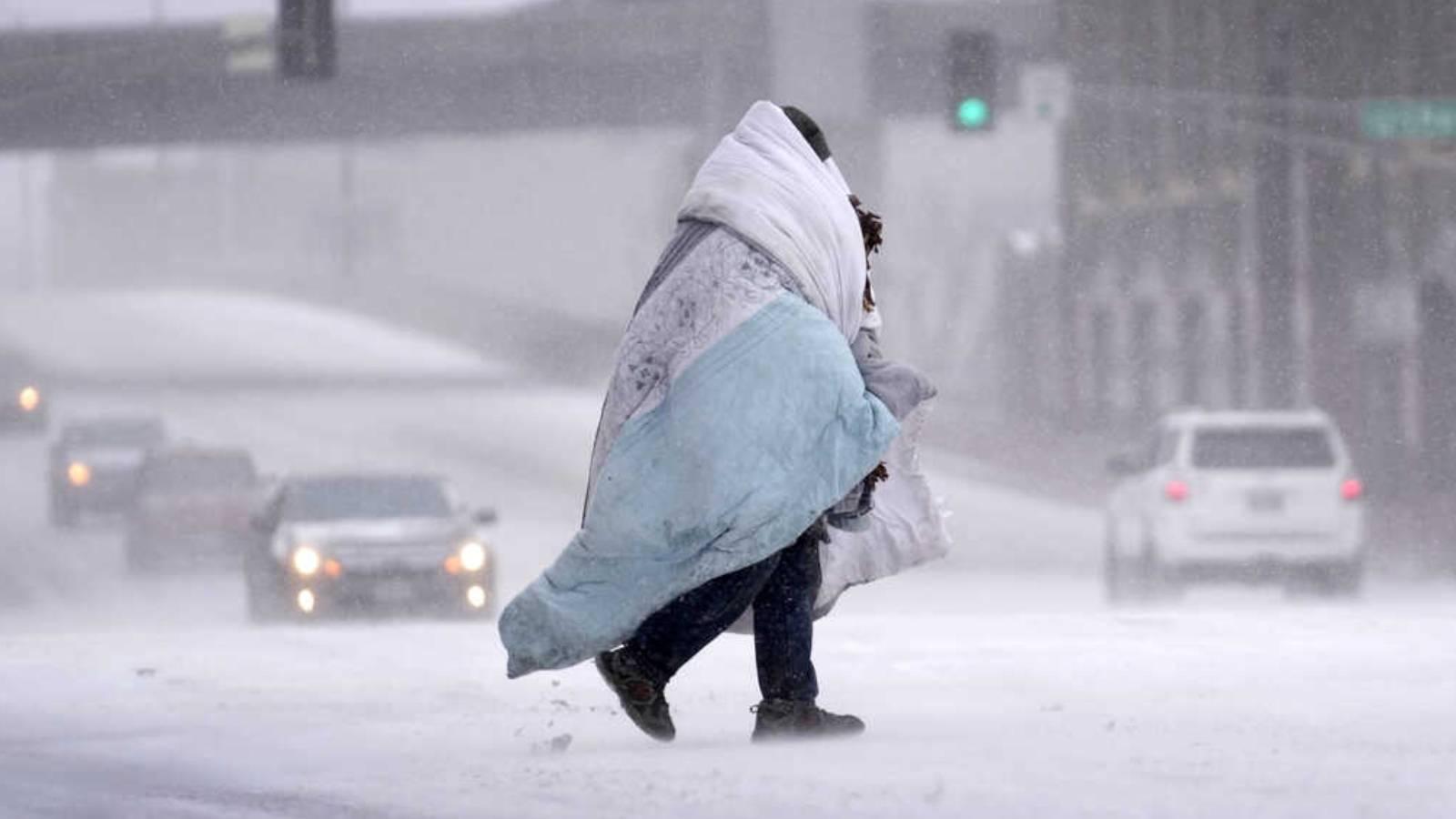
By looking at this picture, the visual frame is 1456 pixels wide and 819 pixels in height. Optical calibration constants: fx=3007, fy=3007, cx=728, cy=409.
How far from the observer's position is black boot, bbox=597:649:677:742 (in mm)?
6352

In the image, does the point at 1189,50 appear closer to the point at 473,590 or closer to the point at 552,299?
the point at 552,299

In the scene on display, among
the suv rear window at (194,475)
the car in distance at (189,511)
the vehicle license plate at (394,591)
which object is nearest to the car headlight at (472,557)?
the vehicle license plate at (394,591)

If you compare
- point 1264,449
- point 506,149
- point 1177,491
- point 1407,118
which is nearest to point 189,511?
point 1177,491

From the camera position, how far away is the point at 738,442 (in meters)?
6.17

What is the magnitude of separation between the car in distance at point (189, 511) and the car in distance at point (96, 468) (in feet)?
24.6

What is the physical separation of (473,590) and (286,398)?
146 ft

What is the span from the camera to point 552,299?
292 ft

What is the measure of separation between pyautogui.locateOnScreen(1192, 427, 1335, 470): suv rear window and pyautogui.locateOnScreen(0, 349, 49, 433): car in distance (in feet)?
113

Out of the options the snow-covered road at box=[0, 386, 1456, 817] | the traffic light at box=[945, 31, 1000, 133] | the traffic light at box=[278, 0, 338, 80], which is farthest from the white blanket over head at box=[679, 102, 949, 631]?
the traffic light at box=[945, 31, 1000, 133]

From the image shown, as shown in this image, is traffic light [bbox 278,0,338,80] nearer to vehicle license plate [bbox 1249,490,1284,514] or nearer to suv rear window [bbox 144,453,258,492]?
vehicle license plate [bbox 1249,490,1284,514]

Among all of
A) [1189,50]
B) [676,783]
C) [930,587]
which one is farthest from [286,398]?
[676,783]

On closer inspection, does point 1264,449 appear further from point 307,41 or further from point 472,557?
point 307,41

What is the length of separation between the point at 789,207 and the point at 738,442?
55 cm

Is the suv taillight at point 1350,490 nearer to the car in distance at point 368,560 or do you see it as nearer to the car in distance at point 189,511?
the car in distance at point 368,560
